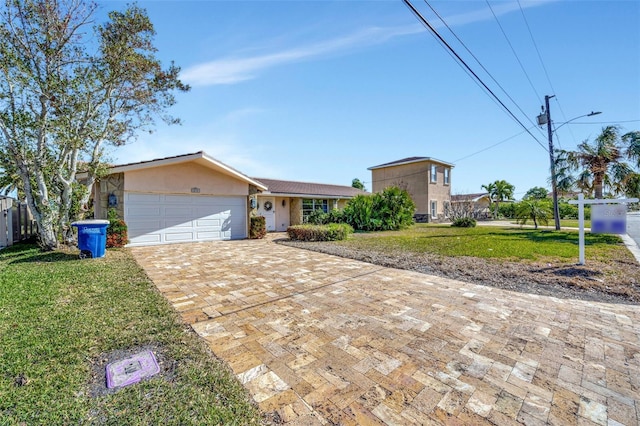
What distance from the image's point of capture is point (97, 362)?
9.12 feet

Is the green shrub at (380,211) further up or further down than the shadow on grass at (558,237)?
further up

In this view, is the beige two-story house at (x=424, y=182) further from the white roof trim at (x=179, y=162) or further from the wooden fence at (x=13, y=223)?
the wooden fence at (x=13, y=223)

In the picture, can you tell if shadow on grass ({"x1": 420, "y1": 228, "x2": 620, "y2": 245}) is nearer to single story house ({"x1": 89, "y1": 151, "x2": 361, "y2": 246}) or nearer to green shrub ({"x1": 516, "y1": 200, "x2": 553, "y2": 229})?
green shrub ({"x1": 516, "y1": 200, "x2": 553, "y2": 229})

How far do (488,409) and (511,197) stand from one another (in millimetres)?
42994

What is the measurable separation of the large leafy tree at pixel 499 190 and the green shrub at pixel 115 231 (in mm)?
38686

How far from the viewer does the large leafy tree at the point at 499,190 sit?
36.4 m

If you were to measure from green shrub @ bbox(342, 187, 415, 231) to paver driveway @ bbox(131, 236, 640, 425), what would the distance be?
482 inches

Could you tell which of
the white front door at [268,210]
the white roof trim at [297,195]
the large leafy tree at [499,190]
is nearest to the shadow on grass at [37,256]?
the white roof trim at [297,195]

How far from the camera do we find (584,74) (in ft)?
33.6

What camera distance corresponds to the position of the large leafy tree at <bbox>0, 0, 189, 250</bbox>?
7.76 meters

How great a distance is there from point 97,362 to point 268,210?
598 inches

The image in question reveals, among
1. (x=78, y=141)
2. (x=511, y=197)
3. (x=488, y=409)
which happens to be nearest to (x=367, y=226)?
(x=78, y=141)

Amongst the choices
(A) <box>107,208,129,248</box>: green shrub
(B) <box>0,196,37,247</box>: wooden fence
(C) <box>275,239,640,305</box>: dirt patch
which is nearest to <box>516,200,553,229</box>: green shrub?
(C) <box>275,239,640,305</box>: dirt patch

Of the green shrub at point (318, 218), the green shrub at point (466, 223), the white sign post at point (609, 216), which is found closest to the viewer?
the white sign post at point (609, 216)
